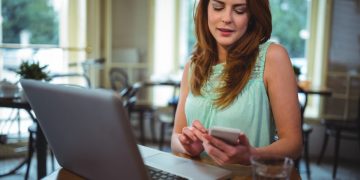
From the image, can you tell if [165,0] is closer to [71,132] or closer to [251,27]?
[251,27]

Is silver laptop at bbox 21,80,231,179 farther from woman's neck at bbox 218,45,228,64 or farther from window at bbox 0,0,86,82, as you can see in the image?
window at bbox 0,0,86,82

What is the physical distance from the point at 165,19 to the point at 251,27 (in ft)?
11.1

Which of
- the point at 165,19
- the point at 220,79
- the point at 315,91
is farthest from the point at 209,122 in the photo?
the point at 165,19

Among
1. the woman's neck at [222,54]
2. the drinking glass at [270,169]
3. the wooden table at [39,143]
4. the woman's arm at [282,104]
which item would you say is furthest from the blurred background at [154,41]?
the drinking glass at [270,169]

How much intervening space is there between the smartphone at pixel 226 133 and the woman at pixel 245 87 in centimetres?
19

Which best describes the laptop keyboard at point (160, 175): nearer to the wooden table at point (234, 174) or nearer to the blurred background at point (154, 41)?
the wooden table at point (234, 174)

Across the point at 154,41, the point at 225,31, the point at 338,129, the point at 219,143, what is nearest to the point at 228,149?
the point at 219,143

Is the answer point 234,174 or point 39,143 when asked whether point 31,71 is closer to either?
point 39,143

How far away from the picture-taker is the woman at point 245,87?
3.64ft

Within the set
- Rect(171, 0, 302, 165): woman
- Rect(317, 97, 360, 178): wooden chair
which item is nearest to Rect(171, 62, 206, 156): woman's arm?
Rect(171, 0, 302, 165): woman

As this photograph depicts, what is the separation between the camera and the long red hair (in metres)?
1.20

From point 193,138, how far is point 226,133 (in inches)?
8.6

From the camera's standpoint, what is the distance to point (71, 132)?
2.47 feet

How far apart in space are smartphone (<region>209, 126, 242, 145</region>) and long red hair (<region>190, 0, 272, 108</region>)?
13.7 inches
